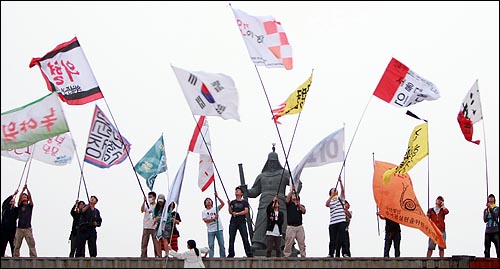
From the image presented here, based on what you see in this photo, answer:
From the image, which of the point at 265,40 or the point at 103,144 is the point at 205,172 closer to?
the point at 103,144

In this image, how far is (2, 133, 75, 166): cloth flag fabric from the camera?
27.8m

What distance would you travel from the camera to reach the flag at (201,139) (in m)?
28.6

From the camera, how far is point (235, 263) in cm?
2331

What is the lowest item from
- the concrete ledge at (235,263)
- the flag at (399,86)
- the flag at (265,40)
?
the concrete ledge at (235,263)

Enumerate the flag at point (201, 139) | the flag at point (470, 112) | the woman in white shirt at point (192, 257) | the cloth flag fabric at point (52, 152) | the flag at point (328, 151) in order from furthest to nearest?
the flag at point (201, 139) → the flag at point (470, 112) → the cloth flag fabric at point (52, 152) → the flag at point (328, 151) → the woman in white shirt at point (192, 257)

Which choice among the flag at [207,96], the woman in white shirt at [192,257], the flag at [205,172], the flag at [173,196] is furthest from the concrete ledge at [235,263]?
the flag at [205,172]

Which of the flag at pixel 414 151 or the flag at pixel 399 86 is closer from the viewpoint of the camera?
the flag at pixel 414 151

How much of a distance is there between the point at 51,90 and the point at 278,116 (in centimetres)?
619

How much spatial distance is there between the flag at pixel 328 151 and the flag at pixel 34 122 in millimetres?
6585

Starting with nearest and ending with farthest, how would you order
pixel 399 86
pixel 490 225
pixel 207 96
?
pixel 490 225, pixel 207 96, pixel 399 86

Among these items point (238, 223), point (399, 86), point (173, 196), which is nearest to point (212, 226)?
point (238, 223)

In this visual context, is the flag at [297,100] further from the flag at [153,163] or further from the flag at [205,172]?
the flag at [153,163]

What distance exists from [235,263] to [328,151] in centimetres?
503

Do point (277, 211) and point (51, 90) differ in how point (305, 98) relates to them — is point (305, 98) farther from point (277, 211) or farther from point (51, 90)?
point (51, 90)
